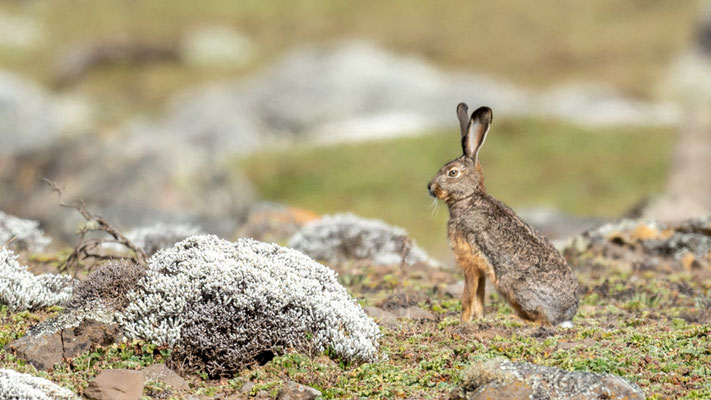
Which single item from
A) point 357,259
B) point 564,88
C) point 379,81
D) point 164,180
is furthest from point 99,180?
point 564,88

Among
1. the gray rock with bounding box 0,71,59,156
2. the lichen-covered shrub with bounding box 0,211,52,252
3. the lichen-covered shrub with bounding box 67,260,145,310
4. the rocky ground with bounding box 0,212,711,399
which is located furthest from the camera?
the gray rock with bounding box 0,71,59,156

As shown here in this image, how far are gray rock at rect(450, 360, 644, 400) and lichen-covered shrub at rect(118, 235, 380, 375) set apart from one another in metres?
1.40

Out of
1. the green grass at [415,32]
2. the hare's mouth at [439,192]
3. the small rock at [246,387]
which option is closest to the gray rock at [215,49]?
→ the green grass at [415,32]

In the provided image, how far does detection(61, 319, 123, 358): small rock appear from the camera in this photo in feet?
25.8

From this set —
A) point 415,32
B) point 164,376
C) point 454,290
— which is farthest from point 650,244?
point 415,32

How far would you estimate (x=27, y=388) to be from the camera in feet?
21.8

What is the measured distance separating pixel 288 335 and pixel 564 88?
184ft

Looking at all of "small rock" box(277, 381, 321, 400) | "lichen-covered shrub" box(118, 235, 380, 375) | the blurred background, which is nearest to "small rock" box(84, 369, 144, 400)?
"lichen-covered shrub" box(118, 235, 380, 375)

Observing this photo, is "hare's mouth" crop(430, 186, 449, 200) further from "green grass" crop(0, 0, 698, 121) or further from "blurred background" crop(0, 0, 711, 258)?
"green grass" crop(0, 0, 698, 121)

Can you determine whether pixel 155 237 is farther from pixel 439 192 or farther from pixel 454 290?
pixel 439 192

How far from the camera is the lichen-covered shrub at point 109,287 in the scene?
8.24 meters

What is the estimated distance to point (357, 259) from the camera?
13.8 meters

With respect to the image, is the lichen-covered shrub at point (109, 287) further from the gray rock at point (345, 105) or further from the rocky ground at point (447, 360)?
the gray rock at point (345, 105)

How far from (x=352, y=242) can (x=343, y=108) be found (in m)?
32.8
